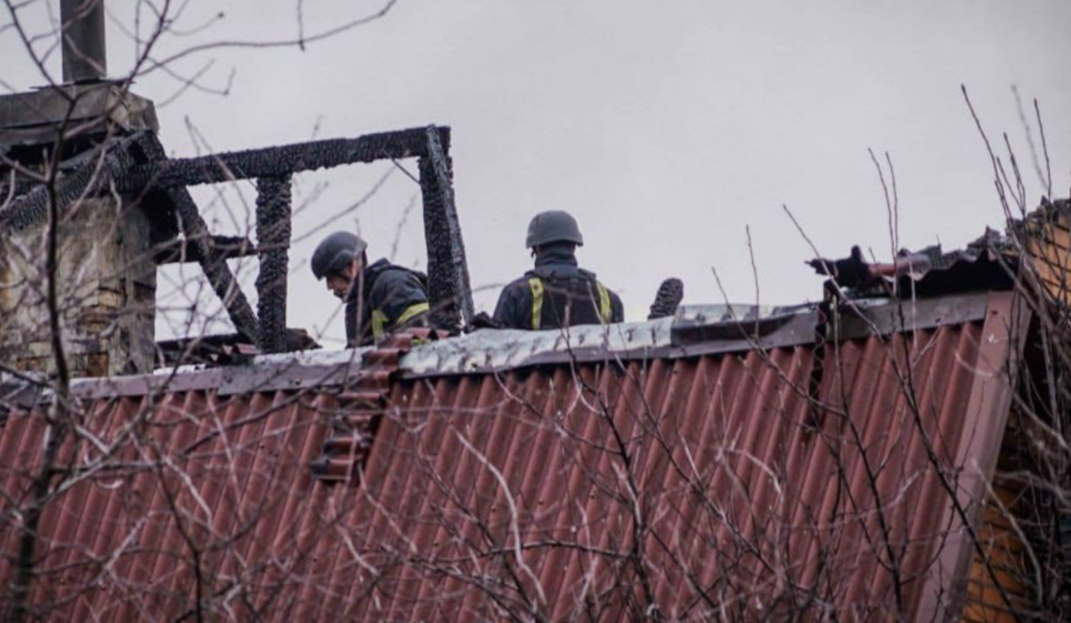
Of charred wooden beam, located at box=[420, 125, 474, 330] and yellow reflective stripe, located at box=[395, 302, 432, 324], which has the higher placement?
charred wooden beam, located at box=[420, 125, 474, 330]

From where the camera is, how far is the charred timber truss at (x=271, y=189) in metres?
14.2

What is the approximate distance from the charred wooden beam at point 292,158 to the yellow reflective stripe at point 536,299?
3384 millimetres

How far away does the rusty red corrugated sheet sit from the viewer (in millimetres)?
7824

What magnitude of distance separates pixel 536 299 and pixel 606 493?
374 centimetres

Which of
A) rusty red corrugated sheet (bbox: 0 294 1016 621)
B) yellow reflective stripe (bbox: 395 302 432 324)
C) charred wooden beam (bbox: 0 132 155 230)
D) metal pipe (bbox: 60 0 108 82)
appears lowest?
rusty red corrugated sheet (bbox: 0 294 1016 621)

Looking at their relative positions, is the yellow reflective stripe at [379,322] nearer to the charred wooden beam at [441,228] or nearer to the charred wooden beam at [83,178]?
the charred wooden beam at [441,228]

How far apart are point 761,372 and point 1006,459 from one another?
110 centimetres

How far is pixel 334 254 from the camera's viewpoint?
1214cm

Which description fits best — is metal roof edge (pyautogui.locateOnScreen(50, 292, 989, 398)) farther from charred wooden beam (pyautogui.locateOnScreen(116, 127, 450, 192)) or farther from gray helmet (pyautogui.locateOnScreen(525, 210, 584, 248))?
charred wooden beam (pyautogui.locateOnScreen(116, 127, 450, 192))

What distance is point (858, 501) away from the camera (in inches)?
336

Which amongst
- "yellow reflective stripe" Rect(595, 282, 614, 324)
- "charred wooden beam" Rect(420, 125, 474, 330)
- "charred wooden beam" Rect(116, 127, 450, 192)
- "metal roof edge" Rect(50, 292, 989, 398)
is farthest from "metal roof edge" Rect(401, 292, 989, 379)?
"charred wooden beam" Rect(116, 127, 450, 192)

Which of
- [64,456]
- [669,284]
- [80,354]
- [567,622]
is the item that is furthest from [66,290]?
[80,354]

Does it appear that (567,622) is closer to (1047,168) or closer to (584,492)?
(584,492)

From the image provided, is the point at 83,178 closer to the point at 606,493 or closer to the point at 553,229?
the point at 553,229
